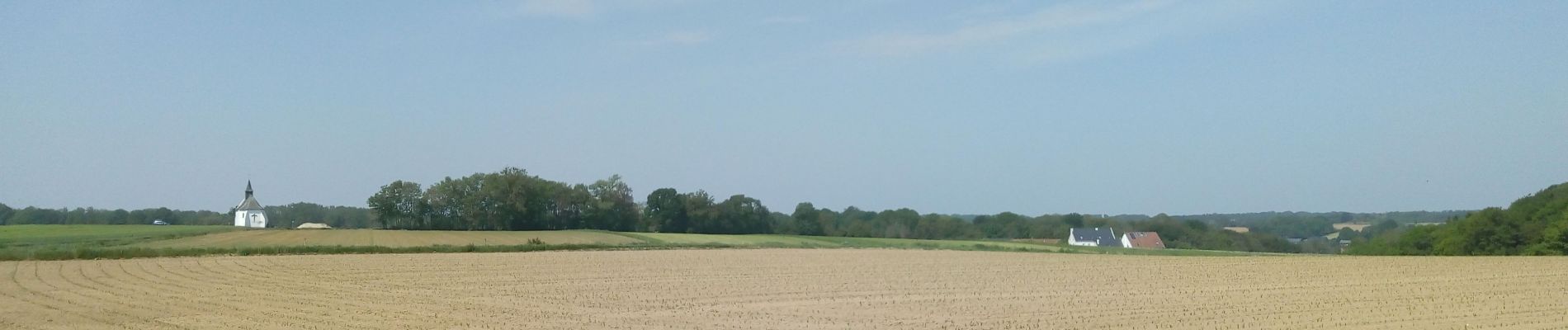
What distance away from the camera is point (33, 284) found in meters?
29.6

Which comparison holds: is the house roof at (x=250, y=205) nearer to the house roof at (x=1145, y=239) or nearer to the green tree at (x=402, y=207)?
the green tree at (x=402, y=207)

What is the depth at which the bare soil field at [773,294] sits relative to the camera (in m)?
21.2

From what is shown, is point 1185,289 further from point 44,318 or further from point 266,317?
point 44,318

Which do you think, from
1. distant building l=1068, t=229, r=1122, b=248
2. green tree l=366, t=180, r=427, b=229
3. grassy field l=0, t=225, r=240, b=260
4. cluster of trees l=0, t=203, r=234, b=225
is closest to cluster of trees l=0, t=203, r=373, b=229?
cluster of trees l=0, t=203, r=234, b=225

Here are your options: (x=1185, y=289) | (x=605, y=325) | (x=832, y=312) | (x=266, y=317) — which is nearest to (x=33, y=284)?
(x=266, y=317)

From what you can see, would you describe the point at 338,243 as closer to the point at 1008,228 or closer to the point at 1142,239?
the point at 1142,239

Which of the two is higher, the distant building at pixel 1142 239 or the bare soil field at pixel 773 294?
the distant building at pixel 1142 239

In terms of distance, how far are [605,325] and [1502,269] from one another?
102ft

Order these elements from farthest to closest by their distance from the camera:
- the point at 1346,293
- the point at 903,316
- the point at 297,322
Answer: the point at 1346,293 < the point at 903,316 < the point at 297,322

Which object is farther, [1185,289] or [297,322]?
[1185,289]

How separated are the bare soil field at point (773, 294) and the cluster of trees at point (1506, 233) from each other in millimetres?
13039

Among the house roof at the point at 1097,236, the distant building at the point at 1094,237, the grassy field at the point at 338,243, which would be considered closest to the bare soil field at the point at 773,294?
the grassy field at the point at 338,243

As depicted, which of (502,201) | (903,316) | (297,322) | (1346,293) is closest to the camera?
(297,322)

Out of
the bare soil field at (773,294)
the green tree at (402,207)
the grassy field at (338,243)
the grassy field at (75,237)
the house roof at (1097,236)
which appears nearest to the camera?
the bare soil field at (773,294)
